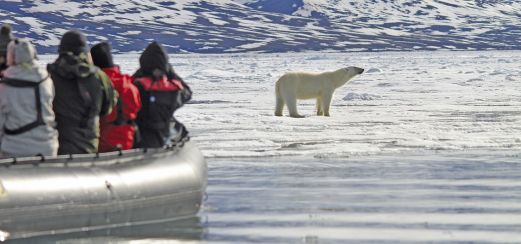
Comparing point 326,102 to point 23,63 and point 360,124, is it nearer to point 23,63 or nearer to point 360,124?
point 360,124

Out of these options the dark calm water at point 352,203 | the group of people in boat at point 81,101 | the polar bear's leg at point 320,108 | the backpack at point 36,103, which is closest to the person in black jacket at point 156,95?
the group of people in boat at point 81,101

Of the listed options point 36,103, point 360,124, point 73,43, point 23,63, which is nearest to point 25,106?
point 36,103

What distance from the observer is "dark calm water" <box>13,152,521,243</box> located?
6922mm

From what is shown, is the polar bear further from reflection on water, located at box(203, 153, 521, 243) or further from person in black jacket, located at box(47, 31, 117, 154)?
person in black jacket, located at box(47, 31, 117, 154)

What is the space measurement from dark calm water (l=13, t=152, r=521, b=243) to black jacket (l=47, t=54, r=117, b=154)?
0.88 meters

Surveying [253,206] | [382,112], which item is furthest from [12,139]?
[382,112]

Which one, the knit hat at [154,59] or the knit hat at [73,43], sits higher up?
the knit hat at [73,43]

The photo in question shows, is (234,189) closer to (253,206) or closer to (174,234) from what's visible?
(253,206)

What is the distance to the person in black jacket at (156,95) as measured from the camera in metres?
8.73

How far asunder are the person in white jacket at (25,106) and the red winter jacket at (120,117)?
2.71 feet

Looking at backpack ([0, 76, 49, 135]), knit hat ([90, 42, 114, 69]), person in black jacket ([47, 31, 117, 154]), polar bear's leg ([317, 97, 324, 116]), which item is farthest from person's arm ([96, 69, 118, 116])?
polar bear's leg ([317, 97, 324, 116])

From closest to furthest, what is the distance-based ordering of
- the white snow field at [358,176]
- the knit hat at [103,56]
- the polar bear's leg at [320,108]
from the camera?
the white snow field at [358,176]
the knit hat at [103,56]
the polar bear's leg at [320,108]

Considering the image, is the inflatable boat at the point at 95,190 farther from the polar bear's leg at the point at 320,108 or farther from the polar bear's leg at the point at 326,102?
the polar bear's leg at the point at 320,108

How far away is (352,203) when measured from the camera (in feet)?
27.6
